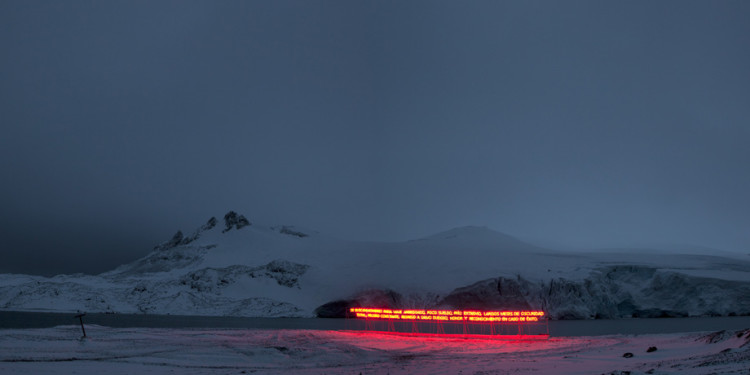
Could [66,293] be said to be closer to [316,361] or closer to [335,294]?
[335,294]

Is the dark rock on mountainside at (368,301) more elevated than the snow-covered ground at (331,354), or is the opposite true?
the snow-covered ground at (331,354)

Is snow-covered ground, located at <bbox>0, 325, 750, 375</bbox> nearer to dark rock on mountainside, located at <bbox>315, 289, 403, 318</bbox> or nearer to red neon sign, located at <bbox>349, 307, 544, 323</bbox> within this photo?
red neon sign, located at <bbox>349, 307, 544, 323</bbox>

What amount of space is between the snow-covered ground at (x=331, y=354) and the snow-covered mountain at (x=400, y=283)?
48786 millimetres

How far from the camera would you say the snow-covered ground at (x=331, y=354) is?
31688 mm

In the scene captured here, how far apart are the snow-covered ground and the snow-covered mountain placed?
48.8 metres

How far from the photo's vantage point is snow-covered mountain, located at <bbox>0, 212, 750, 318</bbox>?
316 ft

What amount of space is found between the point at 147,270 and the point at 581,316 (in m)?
119

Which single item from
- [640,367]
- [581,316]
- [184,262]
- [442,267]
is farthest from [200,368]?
[184,262]

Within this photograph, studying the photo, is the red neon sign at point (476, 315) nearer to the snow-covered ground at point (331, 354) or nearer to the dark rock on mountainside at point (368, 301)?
the snow-covered ground at point (331, 354)

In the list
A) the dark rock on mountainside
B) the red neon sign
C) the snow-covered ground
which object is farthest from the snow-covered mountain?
the snow-covered ground

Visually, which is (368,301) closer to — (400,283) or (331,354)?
(400,283)

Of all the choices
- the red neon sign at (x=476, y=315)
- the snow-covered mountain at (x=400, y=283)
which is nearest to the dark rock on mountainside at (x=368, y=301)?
the snow-covered mountain at (x=400, y=283)

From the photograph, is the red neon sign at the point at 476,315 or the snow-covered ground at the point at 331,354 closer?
the snow-covered ground at the point at 331,354

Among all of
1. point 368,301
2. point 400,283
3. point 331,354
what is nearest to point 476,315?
point 331,354
